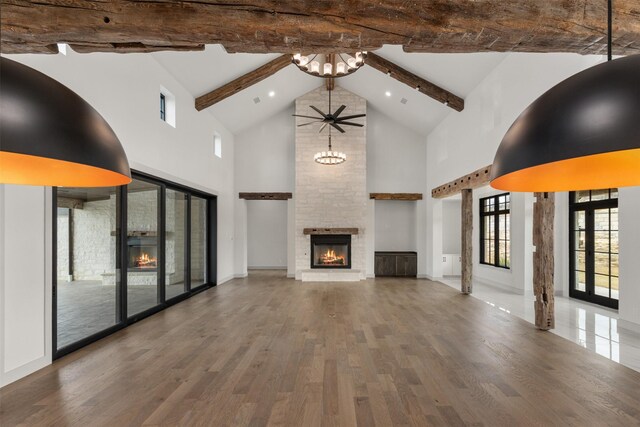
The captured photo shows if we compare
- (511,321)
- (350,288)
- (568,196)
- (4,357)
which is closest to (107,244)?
(4,357)

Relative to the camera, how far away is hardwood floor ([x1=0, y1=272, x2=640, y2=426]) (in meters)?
2.48

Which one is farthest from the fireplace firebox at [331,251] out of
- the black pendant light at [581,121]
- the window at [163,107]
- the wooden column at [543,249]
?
the black pendant light at [581,121]

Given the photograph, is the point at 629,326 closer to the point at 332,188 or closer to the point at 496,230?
the point at 496,230

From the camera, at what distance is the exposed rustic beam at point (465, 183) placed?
6219mm

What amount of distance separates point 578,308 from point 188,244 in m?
7.40

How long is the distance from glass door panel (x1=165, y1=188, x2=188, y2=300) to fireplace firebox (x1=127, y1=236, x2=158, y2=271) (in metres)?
0.43

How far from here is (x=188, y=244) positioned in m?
7.11

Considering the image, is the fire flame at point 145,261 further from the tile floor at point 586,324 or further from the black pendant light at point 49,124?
the tile floor at point 586,324

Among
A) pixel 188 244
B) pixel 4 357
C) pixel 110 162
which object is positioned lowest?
pixel 4 357

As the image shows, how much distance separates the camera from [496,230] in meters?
8.62

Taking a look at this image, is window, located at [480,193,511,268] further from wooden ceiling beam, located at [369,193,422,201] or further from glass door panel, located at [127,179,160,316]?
glass door panel, located at [127,179,160,316]

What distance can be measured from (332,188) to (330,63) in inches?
150

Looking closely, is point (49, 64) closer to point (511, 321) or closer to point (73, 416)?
point (73, 416)

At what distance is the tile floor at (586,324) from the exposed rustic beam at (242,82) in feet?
21.6
